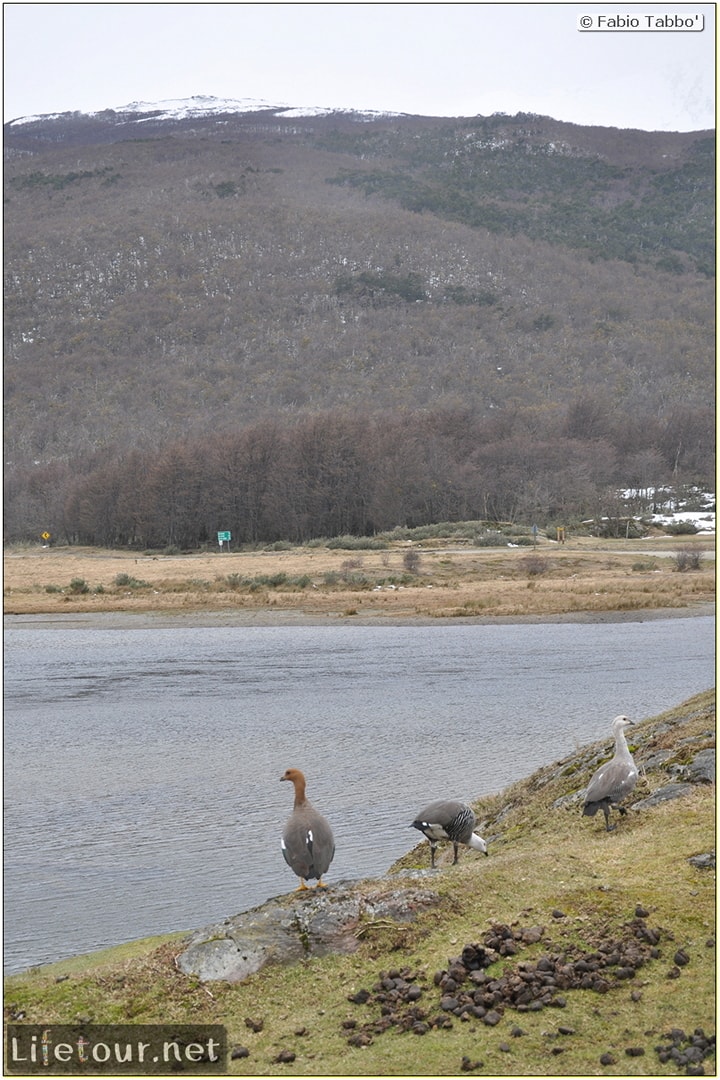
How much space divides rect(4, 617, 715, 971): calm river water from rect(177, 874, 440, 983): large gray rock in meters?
4.40

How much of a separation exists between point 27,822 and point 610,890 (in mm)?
12442

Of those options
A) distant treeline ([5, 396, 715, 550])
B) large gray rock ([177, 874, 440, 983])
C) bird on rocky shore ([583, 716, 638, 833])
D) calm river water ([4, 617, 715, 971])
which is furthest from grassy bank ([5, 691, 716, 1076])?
distant treeline ([5, 396, 715, 550])

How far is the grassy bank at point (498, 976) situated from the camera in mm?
6156

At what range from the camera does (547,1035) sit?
246 inches

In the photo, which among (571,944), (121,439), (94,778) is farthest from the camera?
(121,439)

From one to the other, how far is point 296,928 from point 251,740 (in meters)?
17.3

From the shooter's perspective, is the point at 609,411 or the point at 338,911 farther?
the point at 609,411

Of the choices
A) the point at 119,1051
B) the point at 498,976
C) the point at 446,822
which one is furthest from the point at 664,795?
the point at 119,1051

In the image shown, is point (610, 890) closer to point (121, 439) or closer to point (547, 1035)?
point (547, 1035)

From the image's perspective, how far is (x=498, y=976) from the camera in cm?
692

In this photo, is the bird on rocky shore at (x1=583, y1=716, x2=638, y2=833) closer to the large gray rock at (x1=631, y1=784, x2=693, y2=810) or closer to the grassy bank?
the grassy bank

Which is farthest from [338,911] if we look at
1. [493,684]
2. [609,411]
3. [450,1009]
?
[609,411]

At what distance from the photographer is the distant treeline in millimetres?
108250

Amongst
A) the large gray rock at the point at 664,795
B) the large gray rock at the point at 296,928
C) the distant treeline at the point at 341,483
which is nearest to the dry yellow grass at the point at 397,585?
the distant treeline at the point at 341,483
